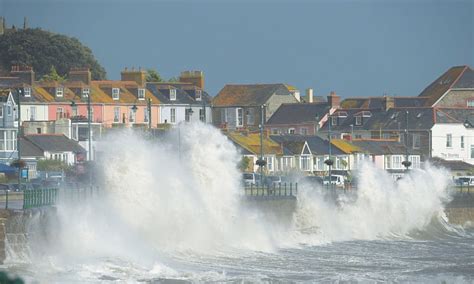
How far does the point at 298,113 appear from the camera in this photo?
9706 cm

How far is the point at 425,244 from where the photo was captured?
5612 cm

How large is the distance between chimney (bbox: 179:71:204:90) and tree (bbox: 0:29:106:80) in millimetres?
15418

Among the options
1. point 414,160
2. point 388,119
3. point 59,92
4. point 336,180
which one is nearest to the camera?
point 336,180

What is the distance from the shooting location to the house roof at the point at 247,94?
99.8 m

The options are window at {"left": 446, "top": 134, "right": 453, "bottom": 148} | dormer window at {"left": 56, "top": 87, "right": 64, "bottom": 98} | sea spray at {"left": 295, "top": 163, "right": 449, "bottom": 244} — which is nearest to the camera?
sea spray at {"left": 295, "top": 163, "right": 449, "bottom": 244}

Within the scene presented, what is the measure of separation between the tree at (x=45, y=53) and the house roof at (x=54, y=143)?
40.0 meters

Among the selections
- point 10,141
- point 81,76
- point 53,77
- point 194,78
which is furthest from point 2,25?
point 10,141

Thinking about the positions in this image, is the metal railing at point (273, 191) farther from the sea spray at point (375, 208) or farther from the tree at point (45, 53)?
the tree at point (45, 53)

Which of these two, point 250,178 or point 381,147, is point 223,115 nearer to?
point 381,147

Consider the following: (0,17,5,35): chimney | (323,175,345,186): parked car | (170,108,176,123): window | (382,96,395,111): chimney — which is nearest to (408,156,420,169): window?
(382,96,395,111): chimney

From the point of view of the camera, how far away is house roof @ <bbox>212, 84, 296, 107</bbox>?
327 feet

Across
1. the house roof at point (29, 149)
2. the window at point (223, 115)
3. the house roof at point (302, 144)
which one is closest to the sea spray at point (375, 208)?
the house roof at point (302, 144)

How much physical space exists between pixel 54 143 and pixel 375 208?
765 inches

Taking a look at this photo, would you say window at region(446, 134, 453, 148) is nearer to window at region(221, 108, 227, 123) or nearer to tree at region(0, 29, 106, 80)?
window at region(221, 108, 227, 123)
